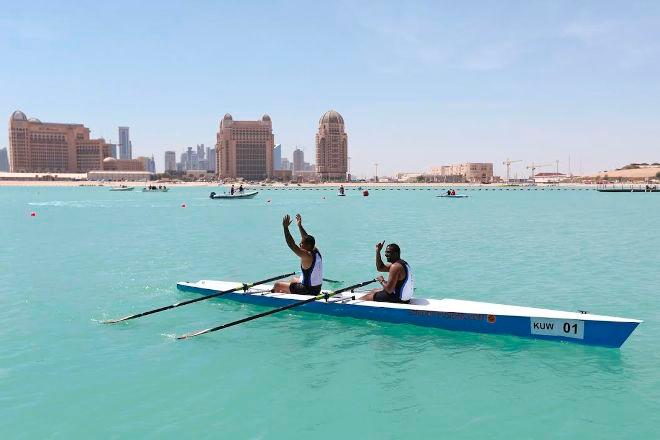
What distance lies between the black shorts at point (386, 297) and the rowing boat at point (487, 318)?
0.21 meters

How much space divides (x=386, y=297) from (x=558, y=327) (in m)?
3.94

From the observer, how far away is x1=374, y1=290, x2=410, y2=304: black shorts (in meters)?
13.2

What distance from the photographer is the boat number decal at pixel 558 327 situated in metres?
11.3

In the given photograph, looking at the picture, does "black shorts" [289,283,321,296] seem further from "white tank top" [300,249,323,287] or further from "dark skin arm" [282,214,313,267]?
"dark skin arm" [282,214,313,267]

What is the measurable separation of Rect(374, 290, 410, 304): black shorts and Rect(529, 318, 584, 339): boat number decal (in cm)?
299

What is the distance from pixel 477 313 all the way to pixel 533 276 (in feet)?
32.8

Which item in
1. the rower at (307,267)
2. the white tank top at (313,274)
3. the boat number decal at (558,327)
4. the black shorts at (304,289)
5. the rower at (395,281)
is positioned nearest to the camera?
the boat number decal at (558,327)

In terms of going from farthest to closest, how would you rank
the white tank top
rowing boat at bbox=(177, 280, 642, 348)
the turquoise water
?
1. the white tank top
2. rowing boat at bbox=(177, 280, 642, 348)
3. the turquoise water

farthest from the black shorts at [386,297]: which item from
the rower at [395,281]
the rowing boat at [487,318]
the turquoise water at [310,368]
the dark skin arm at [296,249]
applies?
the dark skin arm at [296,249]

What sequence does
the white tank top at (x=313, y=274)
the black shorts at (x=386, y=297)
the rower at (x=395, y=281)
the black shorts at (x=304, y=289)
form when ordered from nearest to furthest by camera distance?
the rower at (x=395, y=281) → the black shorts at (x=386, y=297) → the white tank top at (x=313, y=274) → the black shorts at (x=304, y=289)

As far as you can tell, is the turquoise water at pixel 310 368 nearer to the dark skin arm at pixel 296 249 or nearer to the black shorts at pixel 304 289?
the black shorts at pixel 304 289

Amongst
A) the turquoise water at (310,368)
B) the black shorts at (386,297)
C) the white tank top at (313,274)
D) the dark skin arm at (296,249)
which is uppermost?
the dark skin arm at (296,249)

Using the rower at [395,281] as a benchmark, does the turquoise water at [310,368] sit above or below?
below

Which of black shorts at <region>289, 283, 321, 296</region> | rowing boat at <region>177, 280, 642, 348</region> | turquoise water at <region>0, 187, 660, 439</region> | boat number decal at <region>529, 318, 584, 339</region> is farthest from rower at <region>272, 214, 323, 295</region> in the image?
boat number decal at <region>529, 318, 584, 339</region>
